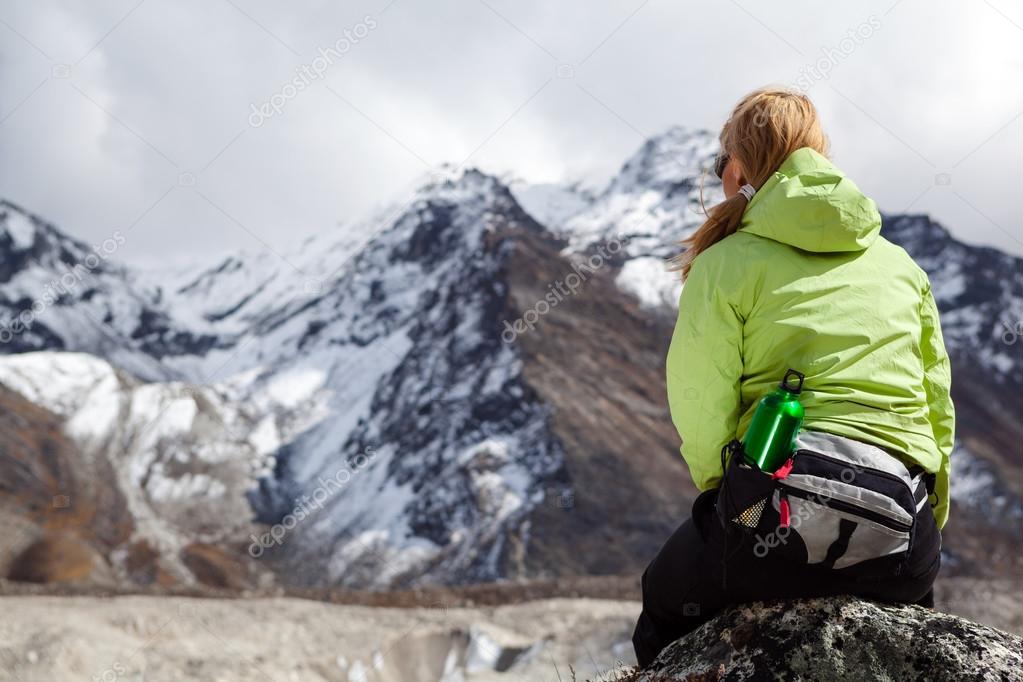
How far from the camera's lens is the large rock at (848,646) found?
231 centimetres

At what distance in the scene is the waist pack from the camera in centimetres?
216

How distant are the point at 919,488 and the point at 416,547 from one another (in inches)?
843

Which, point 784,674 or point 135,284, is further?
point 135,284

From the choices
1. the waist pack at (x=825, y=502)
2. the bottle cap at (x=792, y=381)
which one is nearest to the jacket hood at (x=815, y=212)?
the bottle cap at (x=792, y=381)

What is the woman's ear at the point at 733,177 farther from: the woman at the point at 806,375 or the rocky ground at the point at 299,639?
the rocky ground at the point at 299,639

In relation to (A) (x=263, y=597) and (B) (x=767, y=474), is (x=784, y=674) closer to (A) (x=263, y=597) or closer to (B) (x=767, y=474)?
(B) (x=767, y=474)

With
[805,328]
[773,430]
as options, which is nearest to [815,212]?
[805,328]

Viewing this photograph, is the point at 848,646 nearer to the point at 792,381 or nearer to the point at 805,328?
the point at 792,381

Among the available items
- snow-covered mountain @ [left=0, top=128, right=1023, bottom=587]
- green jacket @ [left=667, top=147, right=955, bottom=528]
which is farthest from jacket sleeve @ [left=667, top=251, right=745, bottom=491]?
snow-covered mountain @ [left=0, top=128, right=1023, bottom=587]

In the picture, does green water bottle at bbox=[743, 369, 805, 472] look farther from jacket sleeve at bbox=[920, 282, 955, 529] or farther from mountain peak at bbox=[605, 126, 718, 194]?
mountain peak at bbox=[605, 126, 718, 194]

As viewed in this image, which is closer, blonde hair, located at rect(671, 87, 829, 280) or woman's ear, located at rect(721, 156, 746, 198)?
blonde hair, located at rect(671, 87, 829, 280)

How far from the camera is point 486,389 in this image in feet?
86.9

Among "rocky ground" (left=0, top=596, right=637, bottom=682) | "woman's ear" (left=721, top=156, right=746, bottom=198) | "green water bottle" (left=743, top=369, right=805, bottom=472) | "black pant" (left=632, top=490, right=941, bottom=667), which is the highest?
"woman's ear" (left=721, top=156, right=746, bottom=198)

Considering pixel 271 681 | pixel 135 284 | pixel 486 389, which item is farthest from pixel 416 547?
pixel 135 284
